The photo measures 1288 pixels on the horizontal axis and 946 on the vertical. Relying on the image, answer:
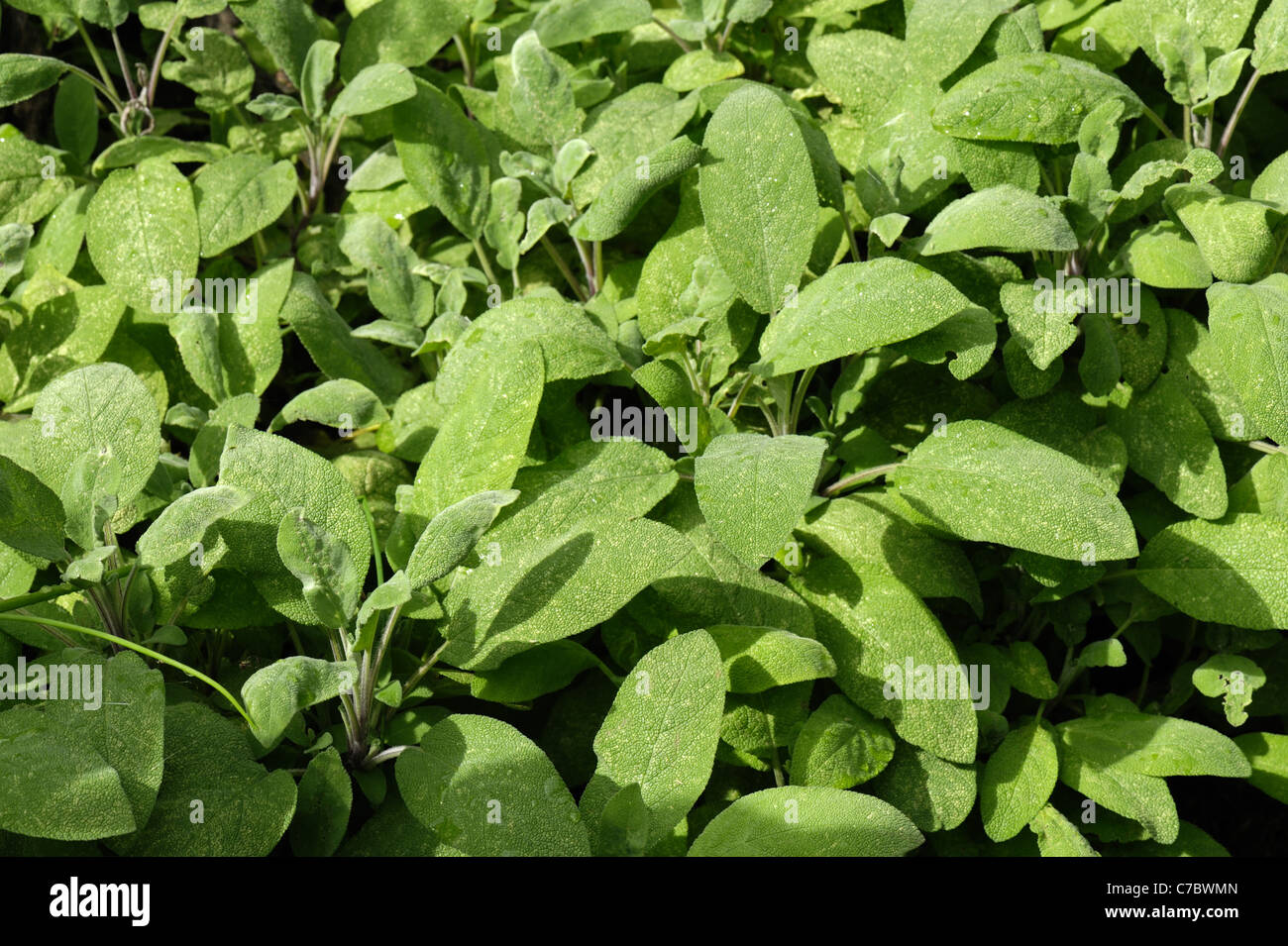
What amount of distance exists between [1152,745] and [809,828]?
55 cm

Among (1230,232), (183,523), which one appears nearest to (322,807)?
(183,523)

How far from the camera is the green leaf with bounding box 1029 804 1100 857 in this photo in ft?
4.59

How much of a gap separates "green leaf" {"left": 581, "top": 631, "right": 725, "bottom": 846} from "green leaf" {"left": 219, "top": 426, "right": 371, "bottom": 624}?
39 cm

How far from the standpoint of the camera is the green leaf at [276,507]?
1.44 m

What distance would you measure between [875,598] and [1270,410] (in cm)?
59

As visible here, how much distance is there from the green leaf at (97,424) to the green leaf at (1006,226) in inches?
43.8

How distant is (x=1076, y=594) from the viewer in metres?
1.65

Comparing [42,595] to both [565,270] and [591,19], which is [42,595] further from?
[591,19]

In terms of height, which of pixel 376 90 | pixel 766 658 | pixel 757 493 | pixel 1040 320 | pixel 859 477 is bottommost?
pixel 766 658

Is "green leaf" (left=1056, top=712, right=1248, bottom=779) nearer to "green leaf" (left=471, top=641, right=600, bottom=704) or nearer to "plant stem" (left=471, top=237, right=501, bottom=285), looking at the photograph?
"green leaf" (left=471, top=641, right=600, bottom=704)

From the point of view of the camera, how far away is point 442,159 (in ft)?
6.41

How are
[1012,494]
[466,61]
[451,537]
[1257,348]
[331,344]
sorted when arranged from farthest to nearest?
1. [466,61]
2. [331,344]
3. [1257,348]
4. [1012,494]
5. [451,537]

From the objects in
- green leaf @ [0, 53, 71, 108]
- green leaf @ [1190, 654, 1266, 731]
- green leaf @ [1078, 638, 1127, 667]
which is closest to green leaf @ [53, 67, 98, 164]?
green leaf @ [0, 53, 71, 108]

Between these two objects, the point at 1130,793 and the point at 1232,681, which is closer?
the point at 1130,793
